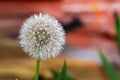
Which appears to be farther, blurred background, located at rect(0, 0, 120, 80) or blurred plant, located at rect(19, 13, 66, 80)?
Result: blurred background, located at rect(0, 0, 120, 80)

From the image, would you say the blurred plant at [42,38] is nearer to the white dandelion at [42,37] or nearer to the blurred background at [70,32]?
the white dandelion at [42,37]

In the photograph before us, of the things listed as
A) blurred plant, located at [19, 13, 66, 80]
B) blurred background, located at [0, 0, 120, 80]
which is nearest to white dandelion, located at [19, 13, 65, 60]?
blurred plant, located at [19, 13, 66, 80]

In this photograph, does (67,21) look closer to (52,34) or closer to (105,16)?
(105,16)

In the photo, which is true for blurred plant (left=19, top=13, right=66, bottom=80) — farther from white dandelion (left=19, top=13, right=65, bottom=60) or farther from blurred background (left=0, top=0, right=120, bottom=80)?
blurred background (left=0, top=0, right=120, bottom=80)

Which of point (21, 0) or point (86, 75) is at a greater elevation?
point (21, 0)

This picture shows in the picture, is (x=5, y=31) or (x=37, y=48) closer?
(x=37, y=48)

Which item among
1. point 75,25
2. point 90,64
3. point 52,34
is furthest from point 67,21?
point 52,34
